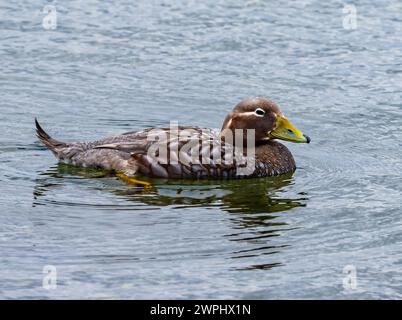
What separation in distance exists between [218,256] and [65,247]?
1405mm

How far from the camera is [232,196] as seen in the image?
1160 cm

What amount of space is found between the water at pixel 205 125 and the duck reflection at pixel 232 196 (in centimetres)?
3

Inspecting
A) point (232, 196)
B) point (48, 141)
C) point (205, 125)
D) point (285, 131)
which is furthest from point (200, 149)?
point (48, 141)

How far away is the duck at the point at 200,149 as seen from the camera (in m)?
12.1

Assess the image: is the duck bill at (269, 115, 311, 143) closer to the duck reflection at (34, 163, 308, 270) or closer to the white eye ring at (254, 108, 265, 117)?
the white eye ring at (254, 108, 265, 117)

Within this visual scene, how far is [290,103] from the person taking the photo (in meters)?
14.3

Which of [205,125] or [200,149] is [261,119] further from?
[205,125]

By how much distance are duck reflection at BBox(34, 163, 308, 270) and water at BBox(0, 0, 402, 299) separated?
0.10 feet

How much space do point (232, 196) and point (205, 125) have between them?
95.5 inches

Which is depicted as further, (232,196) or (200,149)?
(200,149)

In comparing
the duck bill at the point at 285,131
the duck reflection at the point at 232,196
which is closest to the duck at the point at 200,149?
the duck bill at the point at 285,131

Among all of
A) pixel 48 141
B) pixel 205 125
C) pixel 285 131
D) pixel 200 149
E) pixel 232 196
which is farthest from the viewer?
pixel 205 125

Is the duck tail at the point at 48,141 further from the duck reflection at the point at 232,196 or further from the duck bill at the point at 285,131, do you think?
the duck bill at the point at 285,131

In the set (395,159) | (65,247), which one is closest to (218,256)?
(65,247)
